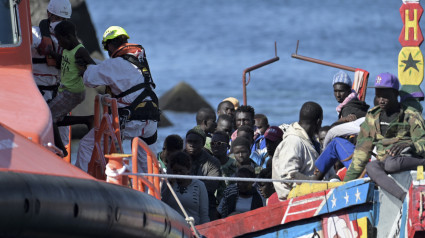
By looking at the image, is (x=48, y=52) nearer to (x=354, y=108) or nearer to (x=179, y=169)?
(x=179, y=169)

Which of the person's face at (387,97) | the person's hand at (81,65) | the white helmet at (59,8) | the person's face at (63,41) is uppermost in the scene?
the white helmet at (59,8)

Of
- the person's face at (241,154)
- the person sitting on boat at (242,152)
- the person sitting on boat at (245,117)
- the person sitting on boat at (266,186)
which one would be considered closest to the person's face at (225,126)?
the person sitting on boat at (245,117)

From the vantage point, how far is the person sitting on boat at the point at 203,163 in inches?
476

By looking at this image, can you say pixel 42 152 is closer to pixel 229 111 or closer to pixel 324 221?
pixel 324 221

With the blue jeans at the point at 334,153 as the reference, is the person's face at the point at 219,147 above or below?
below

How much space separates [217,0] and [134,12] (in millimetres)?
7419

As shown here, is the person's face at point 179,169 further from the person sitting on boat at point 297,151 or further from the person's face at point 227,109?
the person's face at point 227,109

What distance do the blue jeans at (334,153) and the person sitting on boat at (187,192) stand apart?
1115 millimetres

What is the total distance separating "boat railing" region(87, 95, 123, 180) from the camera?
9789mm

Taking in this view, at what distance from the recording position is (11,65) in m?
9.53

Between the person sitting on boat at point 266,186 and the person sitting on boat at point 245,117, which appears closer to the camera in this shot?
the person sitting on boat at point 266,186

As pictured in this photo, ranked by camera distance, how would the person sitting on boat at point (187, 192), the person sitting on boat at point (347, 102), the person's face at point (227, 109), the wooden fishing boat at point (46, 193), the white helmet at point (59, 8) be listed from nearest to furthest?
the wooden fishing boat at point (46, 193) → the white helmet at point (59, 8) → the person sitting on boat at point (187, 192) → the person sitting on boat at point (347, 102) → the person's face at point (227, 109)

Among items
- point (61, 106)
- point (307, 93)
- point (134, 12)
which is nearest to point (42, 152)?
point (61, 106)

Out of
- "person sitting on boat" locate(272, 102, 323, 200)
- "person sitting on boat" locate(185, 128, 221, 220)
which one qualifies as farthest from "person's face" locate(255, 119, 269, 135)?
"person sitting on boat" locate(272, 102, 323, 200)
